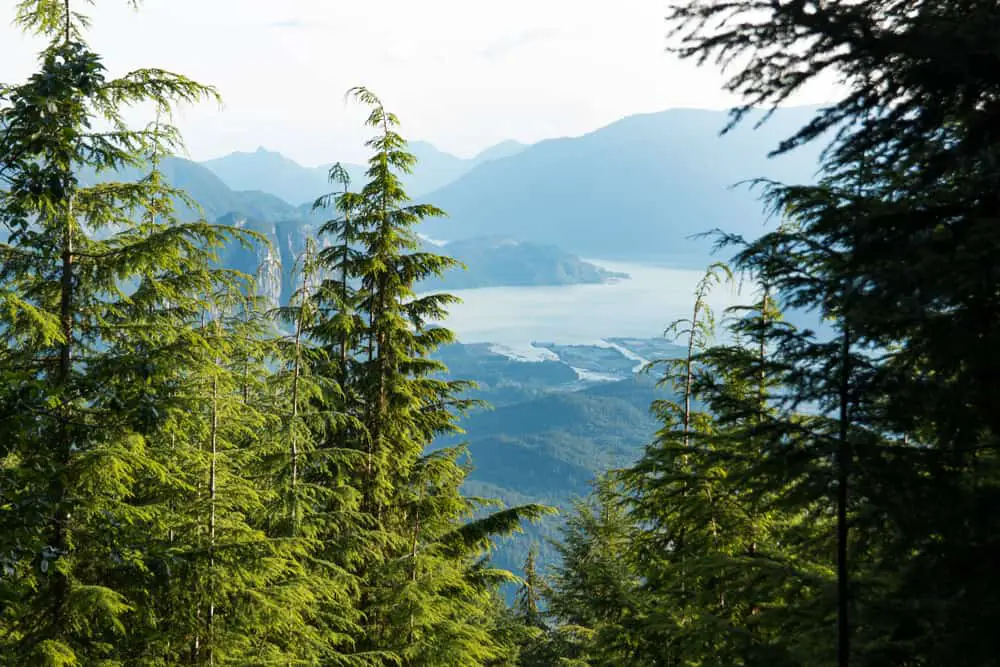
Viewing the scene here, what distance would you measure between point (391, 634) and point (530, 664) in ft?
43.8

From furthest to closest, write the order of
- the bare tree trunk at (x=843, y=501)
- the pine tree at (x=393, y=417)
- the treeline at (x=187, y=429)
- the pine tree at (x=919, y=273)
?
the pine tree at (x=393, y=417) < the treeline at (x=187, y=429) < the bare tree trunk at (x=843, y=501) < the pine tree at (x=919, y=273)

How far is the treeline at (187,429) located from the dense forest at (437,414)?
0.15ft

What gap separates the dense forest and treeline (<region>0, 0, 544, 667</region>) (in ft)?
0.15

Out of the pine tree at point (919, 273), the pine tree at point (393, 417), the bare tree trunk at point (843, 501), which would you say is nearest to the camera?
the pine tree at point (919, 273)

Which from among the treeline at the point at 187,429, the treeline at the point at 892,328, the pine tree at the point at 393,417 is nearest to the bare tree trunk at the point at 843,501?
the treeline at the point at 892,328

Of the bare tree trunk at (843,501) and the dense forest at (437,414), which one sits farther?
the bare tree trunk at (843,501)

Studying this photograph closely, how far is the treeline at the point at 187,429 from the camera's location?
18.6ft

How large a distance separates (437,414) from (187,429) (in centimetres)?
495

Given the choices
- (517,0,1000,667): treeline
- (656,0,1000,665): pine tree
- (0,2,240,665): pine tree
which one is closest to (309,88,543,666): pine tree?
(0,2,240,665): pine tree

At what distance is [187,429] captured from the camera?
7.50 m

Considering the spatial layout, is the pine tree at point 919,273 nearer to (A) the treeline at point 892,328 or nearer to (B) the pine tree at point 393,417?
(A) the treeline at point 892,328

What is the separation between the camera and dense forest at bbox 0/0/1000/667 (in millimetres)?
3756

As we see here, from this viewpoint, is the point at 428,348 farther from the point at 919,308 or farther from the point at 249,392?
the point at 919,308

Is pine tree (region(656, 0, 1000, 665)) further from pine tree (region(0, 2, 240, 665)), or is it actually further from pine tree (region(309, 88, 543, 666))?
pine tree (region(309, 88, 543, 666))
